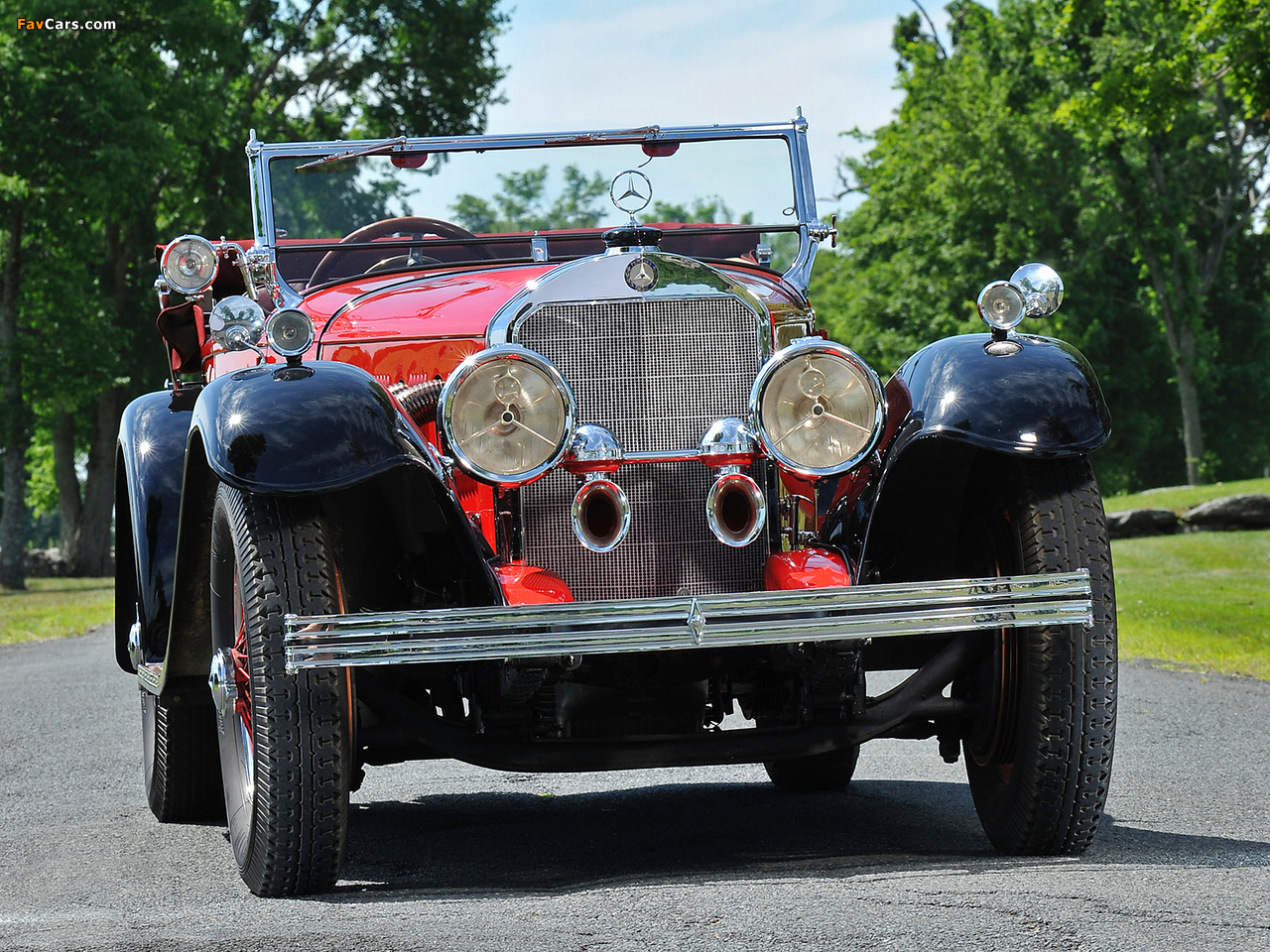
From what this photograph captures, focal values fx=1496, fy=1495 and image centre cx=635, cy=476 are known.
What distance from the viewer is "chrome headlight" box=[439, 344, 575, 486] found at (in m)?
3.68

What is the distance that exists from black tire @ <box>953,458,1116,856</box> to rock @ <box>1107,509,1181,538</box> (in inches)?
706

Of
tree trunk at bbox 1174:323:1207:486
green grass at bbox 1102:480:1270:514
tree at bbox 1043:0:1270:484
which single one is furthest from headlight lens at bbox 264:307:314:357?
tree trunk at bbox 1174:323:1207:486

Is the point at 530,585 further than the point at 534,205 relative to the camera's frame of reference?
No

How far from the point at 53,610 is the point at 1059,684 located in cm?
1503

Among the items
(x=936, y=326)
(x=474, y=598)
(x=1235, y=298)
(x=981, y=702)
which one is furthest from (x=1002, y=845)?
(x=1235, y=298)

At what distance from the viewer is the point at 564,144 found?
569 cm

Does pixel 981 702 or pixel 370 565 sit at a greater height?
pixel 370 565

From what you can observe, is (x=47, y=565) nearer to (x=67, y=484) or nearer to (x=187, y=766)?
(x=67, y=484)

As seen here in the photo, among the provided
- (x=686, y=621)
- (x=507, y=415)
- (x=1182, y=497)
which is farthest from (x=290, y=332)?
Result: (x=1182, y=497)

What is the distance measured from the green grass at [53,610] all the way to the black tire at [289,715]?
10434 millimetres

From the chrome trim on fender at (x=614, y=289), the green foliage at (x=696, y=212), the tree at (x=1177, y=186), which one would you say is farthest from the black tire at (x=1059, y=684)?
the tree at (x=1177, y=186)

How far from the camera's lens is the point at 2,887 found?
3805 mm

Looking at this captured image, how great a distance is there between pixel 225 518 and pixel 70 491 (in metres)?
25.1

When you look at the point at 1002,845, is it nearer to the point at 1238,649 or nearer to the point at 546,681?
the point at 546,681
